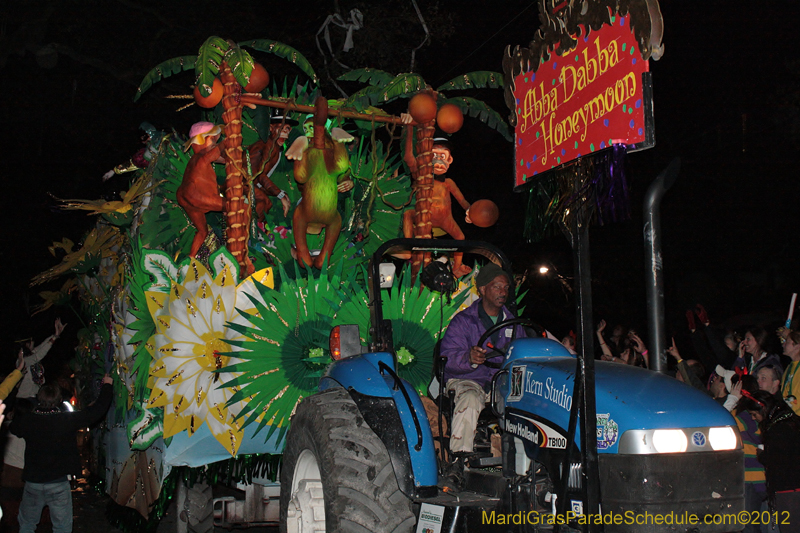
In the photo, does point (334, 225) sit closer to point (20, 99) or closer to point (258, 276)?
point (258, 276)

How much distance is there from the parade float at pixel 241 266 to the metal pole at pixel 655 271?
1732mm

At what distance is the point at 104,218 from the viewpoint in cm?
867

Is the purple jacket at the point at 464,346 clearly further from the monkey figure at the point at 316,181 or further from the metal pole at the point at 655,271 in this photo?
the monkey figure at the point at 316,181

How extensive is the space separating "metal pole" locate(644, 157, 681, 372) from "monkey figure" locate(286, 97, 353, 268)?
11.7ft

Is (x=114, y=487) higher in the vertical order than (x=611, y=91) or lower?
lower

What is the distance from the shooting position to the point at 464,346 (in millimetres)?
4379

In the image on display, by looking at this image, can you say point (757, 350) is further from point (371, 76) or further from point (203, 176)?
point (203, 176)

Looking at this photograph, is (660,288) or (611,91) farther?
(660,288)

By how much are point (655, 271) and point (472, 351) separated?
1040mm

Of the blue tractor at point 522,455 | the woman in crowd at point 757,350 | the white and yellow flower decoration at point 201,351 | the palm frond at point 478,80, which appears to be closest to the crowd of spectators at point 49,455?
the white and yellow flower decoration at point 201,351

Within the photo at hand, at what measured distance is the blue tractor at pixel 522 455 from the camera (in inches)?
115

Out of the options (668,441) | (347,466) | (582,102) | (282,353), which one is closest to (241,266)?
(282,353)

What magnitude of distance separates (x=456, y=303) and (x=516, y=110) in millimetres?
2278

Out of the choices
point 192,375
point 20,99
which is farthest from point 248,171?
point 20,99
